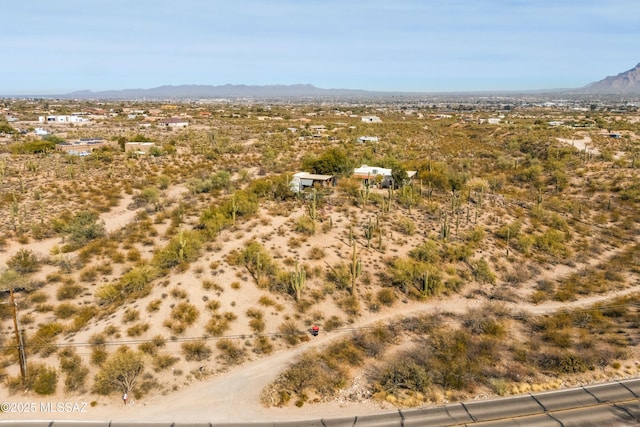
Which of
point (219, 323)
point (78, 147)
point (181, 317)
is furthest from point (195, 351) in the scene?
point (78, 147)

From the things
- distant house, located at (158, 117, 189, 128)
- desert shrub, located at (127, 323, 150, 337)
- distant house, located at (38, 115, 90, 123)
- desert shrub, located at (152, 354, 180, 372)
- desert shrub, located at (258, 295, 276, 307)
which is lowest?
desert shrub, located at (152, 354, 180, 372)

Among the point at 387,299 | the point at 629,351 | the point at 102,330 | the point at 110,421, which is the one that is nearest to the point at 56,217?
the point at 102,330

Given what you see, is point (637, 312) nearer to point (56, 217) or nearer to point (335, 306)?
point (335, 306)

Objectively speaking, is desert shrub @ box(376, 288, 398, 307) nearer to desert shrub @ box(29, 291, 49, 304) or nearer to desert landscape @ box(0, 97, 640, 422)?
desert landscape @ box(0, 97, 640, 422)

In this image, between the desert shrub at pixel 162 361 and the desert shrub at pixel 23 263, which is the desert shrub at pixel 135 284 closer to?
the desert shrub at pixel 162 361

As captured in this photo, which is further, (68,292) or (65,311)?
(68,292)

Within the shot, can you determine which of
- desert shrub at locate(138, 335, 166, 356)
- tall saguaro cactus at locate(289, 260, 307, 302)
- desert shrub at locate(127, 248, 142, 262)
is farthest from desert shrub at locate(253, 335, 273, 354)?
desert shrub at locate(127, 248, 142, 262)

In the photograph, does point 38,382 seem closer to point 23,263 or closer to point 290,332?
point 290,332

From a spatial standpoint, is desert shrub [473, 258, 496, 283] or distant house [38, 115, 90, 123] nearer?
desert shrub [473, 258, 496, 283]
